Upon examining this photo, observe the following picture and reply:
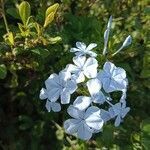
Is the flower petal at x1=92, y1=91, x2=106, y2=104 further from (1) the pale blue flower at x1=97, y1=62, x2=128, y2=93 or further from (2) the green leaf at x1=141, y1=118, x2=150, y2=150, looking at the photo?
(2) the green leaf at x1=141, y1=118, x2=150, y2=150

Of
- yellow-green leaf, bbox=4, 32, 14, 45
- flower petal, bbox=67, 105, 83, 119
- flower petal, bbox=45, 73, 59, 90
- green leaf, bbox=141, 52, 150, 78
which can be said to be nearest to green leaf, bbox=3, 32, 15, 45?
yellow-green leaf, bbox=4, 32, 14, 45

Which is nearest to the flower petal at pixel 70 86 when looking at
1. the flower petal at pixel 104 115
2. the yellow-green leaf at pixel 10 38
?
the flower petal at pixel 104 115

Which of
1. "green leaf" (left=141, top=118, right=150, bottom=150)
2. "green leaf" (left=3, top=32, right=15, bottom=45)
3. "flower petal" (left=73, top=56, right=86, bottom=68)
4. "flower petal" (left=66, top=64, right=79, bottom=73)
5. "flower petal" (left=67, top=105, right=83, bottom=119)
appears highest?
"green leaf" (left=3, top=32, right=15, bottom=45)

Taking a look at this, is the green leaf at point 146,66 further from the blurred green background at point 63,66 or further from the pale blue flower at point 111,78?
the pale blue flower at point 111,78

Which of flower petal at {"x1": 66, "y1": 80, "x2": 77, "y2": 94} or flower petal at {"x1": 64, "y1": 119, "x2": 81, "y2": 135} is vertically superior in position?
flower petal at {"x1": 66, "y1": 80, "x2": 77, "y2": 94}

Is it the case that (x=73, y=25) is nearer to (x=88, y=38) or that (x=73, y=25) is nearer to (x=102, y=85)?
(x=88, y=38)
